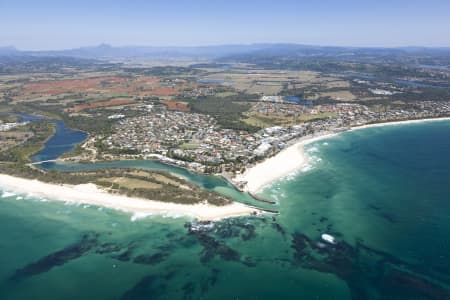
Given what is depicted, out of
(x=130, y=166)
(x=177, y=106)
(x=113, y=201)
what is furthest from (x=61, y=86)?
(x=113, y=201)

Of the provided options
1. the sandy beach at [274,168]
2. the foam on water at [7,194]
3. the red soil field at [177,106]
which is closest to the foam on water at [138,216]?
the sandy beach at [274,168]

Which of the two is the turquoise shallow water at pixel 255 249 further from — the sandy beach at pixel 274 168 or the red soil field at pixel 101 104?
the red soil field at pixel 101 104

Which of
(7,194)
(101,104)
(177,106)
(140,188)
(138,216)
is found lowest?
(138,216)

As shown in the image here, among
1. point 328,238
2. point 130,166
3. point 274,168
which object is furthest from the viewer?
point 130,166

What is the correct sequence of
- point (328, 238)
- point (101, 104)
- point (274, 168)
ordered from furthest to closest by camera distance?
1. point (101, 104)
2. point (274, 168)
3. point (328, 238)

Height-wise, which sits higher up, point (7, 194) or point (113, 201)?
point (113, 201)

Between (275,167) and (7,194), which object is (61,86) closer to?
(7,194)

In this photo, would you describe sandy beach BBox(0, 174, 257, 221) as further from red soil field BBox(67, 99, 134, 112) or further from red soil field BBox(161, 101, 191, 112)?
red soil field BBox(67, 99, 134, 112)
